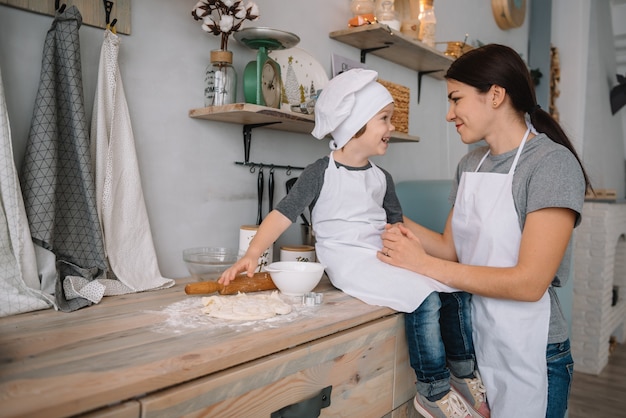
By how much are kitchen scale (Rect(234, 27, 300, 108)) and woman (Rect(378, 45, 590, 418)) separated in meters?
0.57

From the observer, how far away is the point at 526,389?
138cm

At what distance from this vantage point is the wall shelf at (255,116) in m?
1.57

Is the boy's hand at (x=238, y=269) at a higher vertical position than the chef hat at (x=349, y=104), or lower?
lower

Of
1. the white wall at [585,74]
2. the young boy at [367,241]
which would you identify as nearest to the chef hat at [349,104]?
the young boy at [367,241]

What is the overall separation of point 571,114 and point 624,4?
9.11 feet

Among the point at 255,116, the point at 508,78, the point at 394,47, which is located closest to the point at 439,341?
the point at 508,78

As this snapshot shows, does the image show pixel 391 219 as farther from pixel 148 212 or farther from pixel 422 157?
pixel 422 157

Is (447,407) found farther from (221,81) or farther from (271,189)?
(221,81)

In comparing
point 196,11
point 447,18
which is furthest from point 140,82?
point 447,18

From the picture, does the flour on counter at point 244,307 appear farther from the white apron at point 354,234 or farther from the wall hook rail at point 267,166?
the wall hook rail at point 267,166

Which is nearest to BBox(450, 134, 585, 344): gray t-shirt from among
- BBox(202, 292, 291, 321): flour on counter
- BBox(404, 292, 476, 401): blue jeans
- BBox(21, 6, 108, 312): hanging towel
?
BBox(404, 292, 476, 401): blue jeans

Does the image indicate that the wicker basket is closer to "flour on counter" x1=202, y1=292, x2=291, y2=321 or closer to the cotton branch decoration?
the cotton branch decoration

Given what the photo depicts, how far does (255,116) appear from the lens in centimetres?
167

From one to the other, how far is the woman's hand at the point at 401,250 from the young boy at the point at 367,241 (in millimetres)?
23
